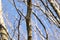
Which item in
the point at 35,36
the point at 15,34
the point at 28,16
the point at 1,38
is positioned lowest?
the point at 35,36

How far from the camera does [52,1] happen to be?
399 centimetres

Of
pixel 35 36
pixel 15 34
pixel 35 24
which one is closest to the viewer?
pixel 15 34

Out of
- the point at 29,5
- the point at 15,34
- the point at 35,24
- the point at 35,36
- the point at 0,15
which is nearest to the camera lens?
the point at 0,15

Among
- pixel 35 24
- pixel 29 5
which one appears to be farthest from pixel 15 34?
pixel 29 5

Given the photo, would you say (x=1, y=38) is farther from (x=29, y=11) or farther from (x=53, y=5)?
(x=53, y=5)

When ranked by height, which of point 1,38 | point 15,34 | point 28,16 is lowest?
point 15,34

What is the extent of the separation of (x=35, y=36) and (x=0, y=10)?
6405 millimetres

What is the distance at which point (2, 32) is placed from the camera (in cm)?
397

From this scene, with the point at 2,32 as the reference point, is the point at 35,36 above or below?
below

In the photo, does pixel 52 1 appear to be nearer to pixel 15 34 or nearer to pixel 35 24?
pixel 15 34

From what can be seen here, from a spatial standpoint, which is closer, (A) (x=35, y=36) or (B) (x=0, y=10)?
(B) (x=0, y=10)

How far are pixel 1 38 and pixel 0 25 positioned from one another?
22 centimetres

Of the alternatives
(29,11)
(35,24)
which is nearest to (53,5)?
(29,11)

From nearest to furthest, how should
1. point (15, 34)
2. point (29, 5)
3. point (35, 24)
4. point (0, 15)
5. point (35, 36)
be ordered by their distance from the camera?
point (0, 15) < point (29, 5) < point (15, 34) < point (35, 24) < point (35, 36)
